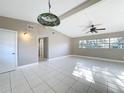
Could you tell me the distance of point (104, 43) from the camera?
7.12 meters

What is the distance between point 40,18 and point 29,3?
1.97 m

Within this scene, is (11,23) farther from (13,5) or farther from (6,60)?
(6,60)

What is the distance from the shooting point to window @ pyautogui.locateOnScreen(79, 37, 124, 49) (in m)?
6.25

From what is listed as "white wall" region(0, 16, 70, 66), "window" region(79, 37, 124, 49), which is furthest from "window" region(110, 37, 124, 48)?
"white wall" region(0, 16, 70, 66)

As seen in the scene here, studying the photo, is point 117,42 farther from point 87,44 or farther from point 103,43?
point 87,44

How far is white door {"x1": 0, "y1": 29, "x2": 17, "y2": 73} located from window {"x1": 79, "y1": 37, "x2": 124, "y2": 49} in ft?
21.4

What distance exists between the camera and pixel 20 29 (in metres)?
4.99

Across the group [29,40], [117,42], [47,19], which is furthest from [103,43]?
[47,19]

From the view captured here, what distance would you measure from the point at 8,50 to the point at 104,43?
7121 millimetres

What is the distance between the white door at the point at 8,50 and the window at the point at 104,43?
652 cm

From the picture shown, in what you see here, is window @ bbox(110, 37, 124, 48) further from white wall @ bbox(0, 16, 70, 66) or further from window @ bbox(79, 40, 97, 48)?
white wall @ bbox(0, 16, 70, 66)

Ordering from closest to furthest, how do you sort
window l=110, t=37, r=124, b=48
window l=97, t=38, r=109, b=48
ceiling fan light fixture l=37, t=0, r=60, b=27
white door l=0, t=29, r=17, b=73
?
ceiling fan light fixture l=37, t=0, r=60, b=27 → white door l=0, t=29, r=17, b=73 → window l=110, t=37, r=124, b=48 → window l=97, t=38, r=109, b=48

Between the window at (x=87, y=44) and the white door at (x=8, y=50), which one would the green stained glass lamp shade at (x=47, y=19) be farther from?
the window at (x=87, y=44)

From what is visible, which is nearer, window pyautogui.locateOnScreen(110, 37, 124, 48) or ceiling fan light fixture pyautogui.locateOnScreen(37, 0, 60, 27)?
ceiling fan light fixture pyautogui.locateOnScreen(37, 0, 60, 27)
